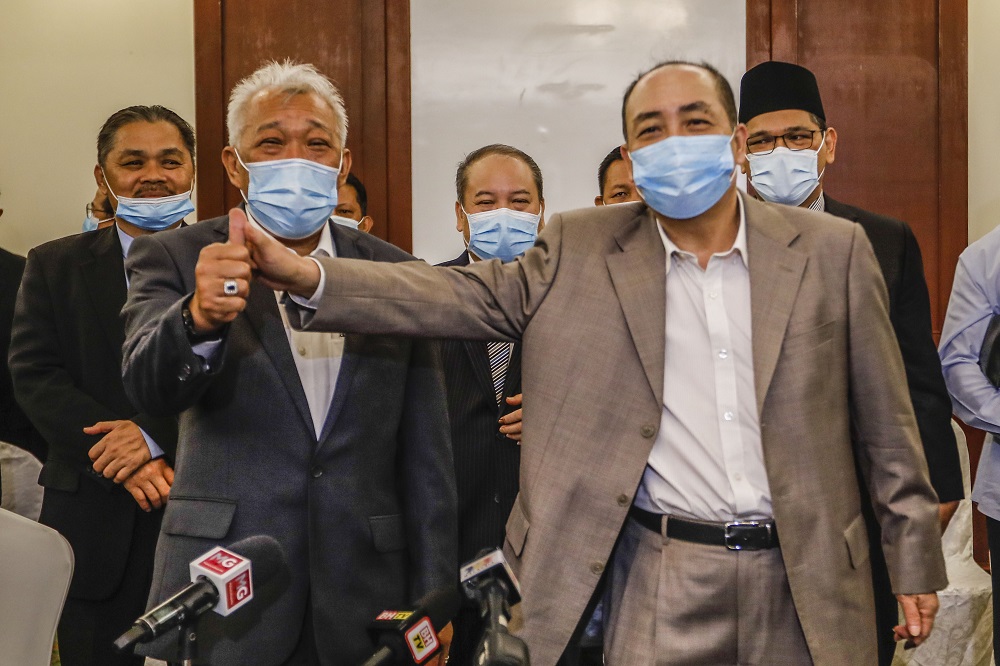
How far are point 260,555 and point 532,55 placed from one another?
394cm

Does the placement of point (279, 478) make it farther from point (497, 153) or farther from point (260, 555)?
point (497, 153)

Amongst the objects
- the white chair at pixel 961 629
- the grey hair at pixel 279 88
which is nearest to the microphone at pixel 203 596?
the grey hair at pixel 279 88

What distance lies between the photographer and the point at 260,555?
1.68 meters

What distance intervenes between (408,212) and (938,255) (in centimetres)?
270

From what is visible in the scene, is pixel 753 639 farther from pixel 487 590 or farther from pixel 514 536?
pixel 487 590

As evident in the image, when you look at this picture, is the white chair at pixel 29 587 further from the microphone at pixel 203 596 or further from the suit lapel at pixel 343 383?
the suit lapel at pixel 343 383

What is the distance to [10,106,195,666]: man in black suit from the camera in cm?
300

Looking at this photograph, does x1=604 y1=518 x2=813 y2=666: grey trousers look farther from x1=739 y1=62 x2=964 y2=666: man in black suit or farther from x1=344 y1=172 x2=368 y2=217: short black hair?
x1=344 y1=172 x2=368 y2=217: short black hair

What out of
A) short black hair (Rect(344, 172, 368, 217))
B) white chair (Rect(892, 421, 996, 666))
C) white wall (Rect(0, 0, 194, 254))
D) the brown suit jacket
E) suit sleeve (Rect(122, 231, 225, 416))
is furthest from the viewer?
white wall (Rect(0, 0, 194, 254))

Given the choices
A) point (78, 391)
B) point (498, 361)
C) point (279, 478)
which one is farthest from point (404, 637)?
point (78, 391)

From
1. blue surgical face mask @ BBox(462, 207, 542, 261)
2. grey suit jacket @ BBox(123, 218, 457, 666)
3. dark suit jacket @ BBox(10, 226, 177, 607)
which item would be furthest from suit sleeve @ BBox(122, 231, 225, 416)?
blue surgical face mask @ BBox(462, 207, 542, 261)

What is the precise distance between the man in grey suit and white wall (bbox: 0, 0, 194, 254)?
2.98m

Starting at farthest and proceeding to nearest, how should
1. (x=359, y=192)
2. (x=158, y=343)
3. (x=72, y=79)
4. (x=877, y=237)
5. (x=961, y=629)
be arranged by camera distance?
(x=72, y=79)
(x=359, y=192)
(x=961, y=629)
(x=877, y=237)
(x=158, y=343)

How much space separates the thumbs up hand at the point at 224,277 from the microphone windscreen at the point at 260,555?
43cm
